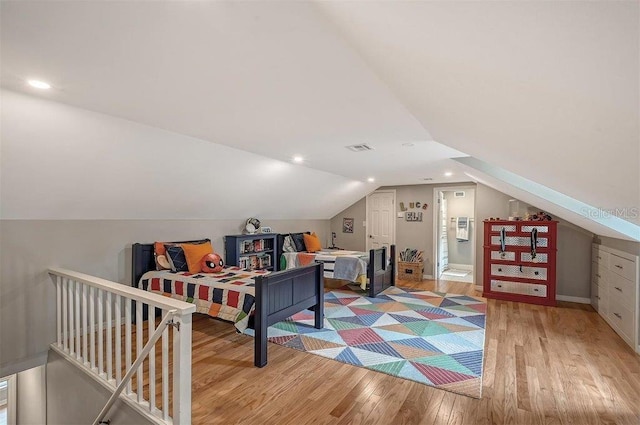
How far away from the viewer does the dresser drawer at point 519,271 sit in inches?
193

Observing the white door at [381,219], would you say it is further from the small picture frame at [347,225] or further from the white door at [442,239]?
the white door at [442,239]

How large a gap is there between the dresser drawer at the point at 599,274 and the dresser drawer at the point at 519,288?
0.67m

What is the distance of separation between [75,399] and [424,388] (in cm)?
316

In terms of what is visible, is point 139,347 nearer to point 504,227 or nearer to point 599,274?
point 504,227

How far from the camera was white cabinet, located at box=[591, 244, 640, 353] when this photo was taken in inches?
129

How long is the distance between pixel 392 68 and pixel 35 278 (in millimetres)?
3944

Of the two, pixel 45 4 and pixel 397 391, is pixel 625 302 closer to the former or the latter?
pixel 397 391

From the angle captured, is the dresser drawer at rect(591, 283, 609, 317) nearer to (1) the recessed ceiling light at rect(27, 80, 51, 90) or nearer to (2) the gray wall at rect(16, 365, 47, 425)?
(1) the recessed ceiling light at rect(27, 80, 51, 90)

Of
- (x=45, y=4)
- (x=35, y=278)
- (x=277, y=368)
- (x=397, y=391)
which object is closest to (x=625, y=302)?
(x=397, y=391)

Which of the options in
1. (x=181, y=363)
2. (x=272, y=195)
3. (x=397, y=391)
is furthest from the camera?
(x=272, y=195)

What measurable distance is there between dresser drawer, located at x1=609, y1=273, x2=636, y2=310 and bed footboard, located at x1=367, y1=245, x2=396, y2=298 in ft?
10.2

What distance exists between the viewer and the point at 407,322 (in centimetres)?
407

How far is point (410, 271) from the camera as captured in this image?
22.4ft

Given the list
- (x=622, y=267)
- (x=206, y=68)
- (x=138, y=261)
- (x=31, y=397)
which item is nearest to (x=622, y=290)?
(x=622, y=267)
